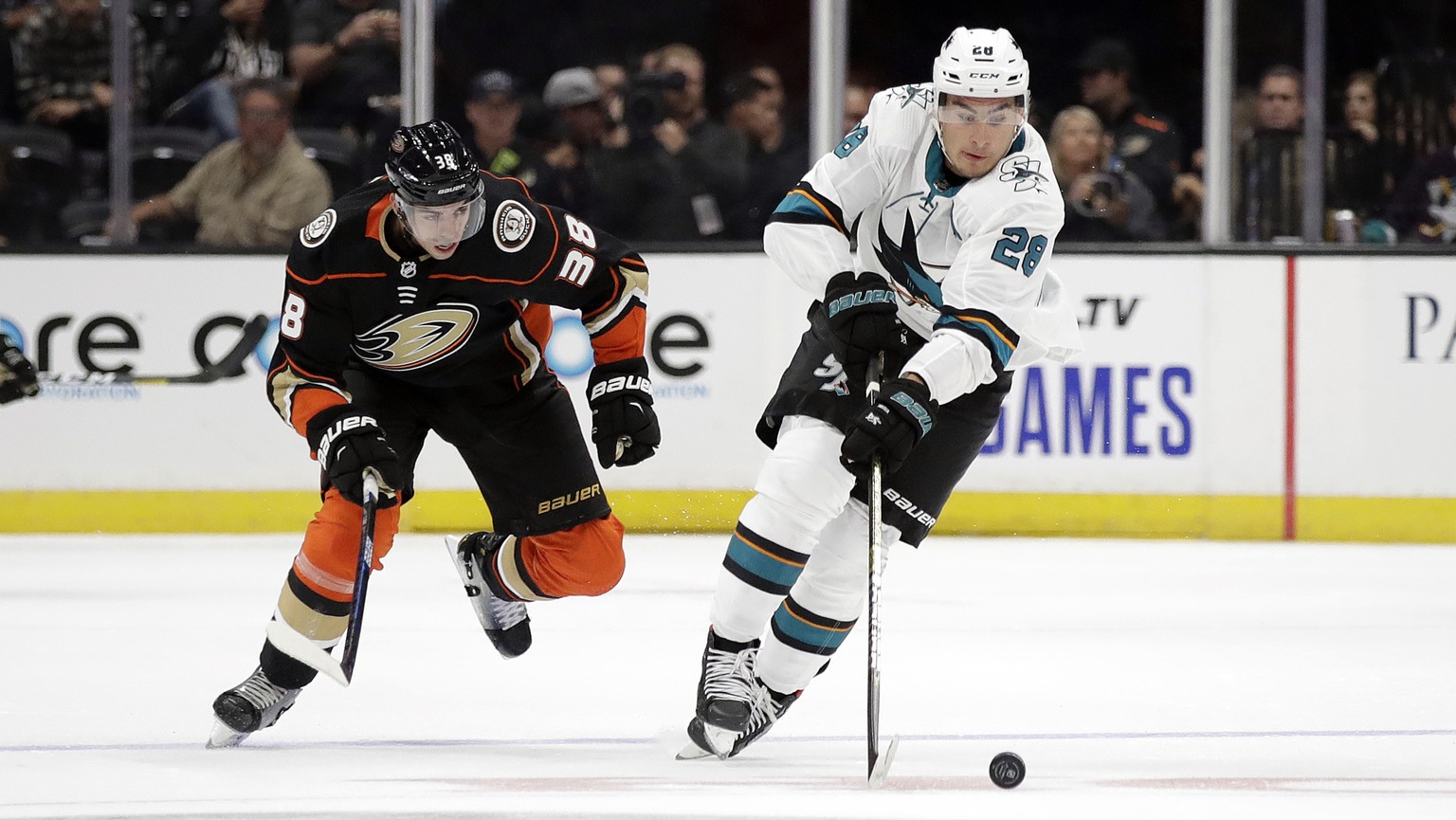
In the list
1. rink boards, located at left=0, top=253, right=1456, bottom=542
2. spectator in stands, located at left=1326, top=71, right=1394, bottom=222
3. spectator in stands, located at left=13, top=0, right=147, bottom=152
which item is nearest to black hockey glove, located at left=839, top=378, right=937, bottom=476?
rink boards, located at left=0, top=253, right=1456, bottom=542

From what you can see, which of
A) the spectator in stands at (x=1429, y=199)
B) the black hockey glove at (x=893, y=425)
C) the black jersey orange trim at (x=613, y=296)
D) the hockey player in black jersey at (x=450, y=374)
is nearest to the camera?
the black hockey glove at (x=893, y=425)

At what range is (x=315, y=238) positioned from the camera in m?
3.27

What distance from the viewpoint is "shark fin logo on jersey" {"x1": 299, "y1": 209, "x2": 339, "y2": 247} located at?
3.27m

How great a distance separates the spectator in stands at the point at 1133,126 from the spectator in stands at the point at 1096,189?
1.4 inches

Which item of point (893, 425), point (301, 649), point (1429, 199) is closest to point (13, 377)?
point (301, 649)

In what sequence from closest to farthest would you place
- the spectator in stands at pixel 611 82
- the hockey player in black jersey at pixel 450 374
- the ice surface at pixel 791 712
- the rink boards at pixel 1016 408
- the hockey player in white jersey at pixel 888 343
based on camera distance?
1. the ice surface at pixel 791 712
2. the hockey player in white jersey at pixel 888 343
3. the hockey player in black jersey at pixel 450 374
4. the rink boards at pixel 1016 408
5. the spectator in stands at pixel 611 82

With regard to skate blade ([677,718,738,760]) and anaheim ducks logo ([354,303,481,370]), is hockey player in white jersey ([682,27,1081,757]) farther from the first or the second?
anaheim ducks logo ([354,303,481,370])

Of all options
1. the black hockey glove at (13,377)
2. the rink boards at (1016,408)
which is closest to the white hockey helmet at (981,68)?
the black hockey glove at (13,377)

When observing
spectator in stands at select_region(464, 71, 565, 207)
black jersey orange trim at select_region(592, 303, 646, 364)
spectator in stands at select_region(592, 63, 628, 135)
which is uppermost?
spectator in stands at select_region(592, 63, 628, 135)

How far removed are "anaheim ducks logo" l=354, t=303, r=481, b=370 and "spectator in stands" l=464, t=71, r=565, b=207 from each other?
3232 mm

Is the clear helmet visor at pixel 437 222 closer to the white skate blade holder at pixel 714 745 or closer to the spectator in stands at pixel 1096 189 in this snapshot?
the white skate blade holder at pixel 714 745

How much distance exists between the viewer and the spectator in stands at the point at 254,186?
6.64 m

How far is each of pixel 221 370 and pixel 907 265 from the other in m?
3.72

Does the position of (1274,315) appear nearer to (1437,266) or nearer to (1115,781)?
(1437,266)
